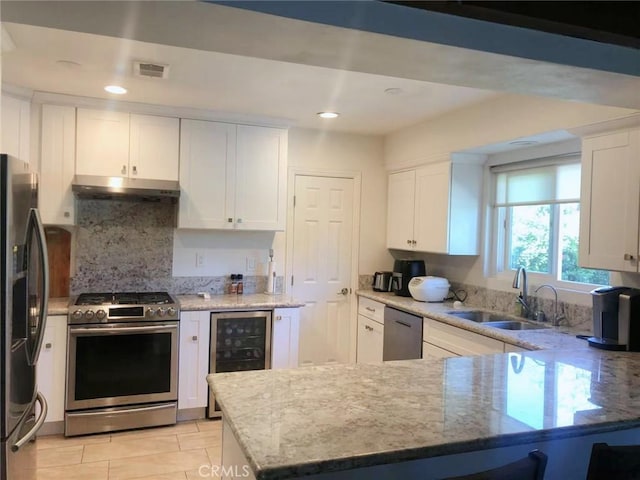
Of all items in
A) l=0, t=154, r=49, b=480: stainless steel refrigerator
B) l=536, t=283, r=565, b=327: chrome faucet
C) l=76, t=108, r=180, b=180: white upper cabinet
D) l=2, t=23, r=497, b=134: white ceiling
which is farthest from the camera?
l=76, t=108, r=180, b=180: white upper cabinet

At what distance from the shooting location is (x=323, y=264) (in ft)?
15.6

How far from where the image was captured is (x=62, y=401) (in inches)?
133

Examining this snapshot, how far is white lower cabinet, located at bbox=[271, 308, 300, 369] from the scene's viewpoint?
154 inches

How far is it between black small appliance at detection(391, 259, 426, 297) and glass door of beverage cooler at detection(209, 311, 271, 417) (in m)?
1.27

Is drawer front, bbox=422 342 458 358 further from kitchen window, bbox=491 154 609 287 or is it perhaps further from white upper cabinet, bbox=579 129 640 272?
white upper cabinet, bbox=579 129 640 272

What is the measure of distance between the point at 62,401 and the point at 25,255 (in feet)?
5.54

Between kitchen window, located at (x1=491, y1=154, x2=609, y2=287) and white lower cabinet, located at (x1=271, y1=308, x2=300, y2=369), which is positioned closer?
kitchen window, located at (x1=491, y1=154, x2=609, y2=287)

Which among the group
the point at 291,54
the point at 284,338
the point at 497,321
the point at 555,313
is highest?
the point at 291,54

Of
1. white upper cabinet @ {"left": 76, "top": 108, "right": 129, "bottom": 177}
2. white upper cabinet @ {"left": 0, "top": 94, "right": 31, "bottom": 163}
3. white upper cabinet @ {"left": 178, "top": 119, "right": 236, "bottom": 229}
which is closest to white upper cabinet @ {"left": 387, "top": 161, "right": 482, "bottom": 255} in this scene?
white upper cabinet @ {"left": 178, "top": 119, "right": 236, "bottom": 229}

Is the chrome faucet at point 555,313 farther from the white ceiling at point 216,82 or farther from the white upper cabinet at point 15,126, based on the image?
the white upper cabinet at point 15,126

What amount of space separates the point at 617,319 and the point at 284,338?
2.34 m

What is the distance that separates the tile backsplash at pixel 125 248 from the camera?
3910 mm

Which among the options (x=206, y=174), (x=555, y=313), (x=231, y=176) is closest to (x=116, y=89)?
(x=206, y=174)

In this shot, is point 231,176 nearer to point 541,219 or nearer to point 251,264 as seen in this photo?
point 251,264
